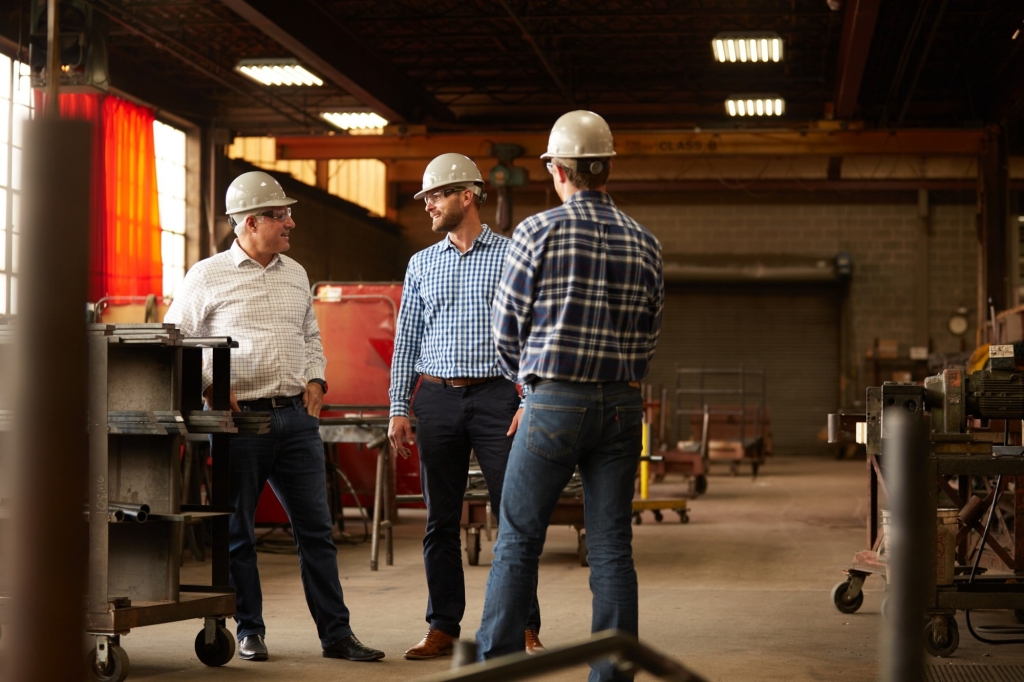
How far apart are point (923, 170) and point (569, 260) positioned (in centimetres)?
1946

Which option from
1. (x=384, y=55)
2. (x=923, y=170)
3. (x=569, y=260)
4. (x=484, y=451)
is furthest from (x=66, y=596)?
(x=923, y=170)

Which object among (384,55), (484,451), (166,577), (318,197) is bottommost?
(166,577)

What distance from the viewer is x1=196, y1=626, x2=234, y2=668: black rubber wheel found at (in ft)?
14.0

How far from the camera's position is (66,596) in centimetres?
84

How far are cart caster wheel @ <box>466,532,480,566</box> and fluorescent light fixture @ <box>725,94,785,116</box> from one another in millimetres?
9369

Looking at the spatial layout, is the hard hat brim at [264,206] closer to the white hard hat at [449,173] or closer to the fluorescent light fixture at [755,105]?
the white hard hat at [449,173]

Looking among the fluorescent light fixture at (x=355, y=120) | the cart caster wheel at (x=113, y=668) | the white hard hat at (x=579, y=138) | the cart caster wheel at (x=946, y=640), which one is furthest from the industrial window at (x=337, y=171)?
the white hard hat at (x=579, y=138)

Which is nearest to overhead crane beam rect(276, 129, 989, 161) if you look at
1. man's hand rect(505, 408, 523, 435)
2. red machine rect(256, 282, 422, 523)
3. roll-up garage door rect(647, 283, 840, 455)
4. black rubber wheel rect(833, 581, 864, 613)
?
roll-up garage door rect(647, 283, 840, 455)

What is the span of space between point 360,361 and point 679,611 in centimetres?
431

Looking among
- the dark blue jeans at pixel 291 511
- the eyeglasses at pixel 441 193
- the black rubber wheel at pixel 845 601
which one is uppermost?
the eyeglasses at pixel 441 193

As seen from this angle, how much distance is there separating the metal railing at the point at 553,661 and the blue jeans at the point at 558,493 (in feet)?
4.24

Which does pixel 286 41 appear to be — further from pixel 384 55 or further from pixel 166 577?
pixel 166 577

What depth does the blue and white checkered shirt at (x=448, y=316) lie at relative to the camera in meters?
4.21

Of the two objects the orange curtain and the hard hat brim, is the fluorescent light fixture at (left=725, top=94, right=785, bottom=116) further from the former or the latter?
the hard hat brim
